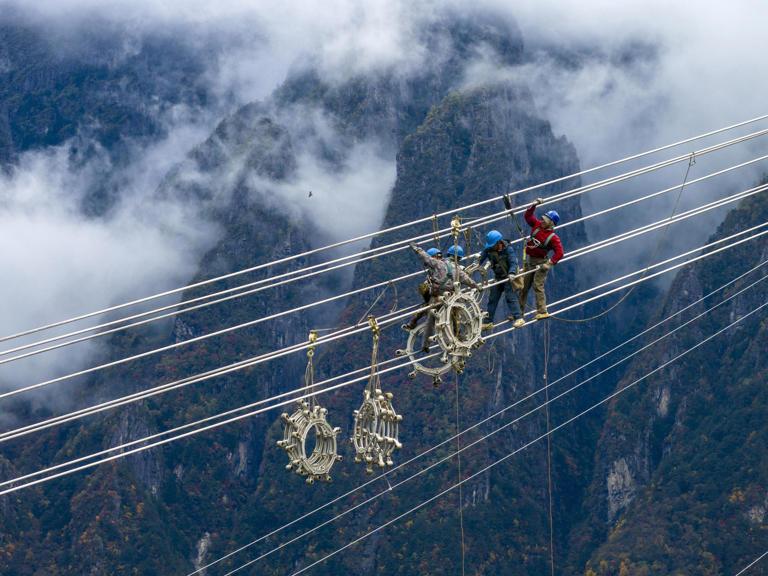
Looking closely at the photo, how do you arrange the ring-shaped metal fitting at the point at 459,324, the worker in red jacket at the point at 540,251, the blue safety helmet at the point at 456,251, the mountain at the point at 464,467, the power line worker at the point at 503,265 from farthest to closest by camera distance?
the mountain at the point at 464,467 < the power line worker at the point at 503,265 < the worker in red jacket at the point at 540,251 < the blue safety helmet at the point at 456,251 < the ring-shaped metal fitting at the point at 459,324

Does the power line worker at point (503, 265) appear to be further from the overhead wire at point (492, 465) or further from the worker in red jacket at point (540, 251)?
the overhead wire at point (492, 465)

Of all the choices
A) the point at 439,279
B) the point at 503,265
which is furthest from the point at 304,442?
the point at 503,265

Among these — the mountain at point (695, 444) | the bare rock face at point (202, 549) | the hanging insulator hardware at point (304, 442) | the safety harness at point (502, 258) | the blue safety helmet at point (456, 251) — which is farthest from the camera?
the bare rock face at point (202, 549)

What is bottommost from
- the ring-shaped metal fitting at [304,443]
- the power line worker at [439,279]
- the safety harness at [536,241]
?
the ring-shaped metal fitting at [304,443]

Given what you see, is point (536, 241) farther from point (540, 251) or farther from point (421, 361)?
point (421, 361)

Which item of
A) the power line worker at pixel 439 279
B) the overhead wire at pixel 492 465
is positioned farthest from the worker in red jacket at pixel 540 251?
the overhead wire at pixel 492 465

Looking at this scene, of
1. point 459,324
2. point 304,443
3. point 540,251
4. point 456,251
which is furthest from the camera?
point 540,251

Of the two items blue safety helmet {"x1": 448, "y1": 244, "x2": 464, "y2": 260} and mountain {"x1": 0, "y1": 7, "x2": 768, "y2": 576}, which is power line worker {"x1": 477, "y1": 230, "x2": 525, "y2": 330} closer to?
blue safety helmet {"x1": 448, "y1": 244, "x2": 464, "y2": 260}
